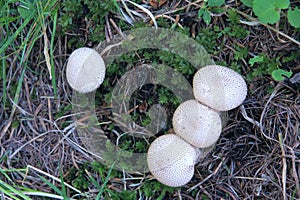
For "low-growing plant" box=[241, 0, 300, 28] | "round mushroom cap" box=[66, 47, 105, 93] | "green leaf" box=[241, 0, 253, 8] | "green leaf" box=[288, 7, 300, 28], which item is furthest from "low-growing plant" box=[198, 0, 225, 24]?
"round mushroom cap" box=[66, 47, 105, 93]

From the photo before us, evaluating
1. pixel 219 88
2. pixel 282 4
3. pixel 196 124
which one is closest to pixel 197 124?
pixel 196 124

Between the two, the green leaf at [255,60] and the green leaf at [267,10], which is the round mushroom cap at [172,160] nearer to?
the green leaf at [255,60]

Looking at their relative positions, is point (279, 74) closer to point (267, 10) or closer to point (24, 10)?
point (267, 10)

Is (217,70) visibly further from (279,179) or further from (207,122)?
(279,179)

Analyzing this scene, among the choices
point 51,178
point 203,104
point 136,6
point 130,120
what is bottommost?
point 51,178

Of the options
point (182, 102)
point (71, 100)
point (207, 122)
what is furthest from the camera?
point (71, 100)

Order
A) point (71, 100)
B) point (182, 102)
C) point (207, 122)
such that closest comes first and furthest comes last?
point (207, 122) < point (182, 102) < point (71, 100)

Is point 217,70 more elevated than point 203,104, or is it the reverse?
point 217,70

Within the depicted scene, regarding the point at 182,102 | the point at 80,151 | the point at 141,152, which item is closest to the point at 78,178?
the point at 80,151
